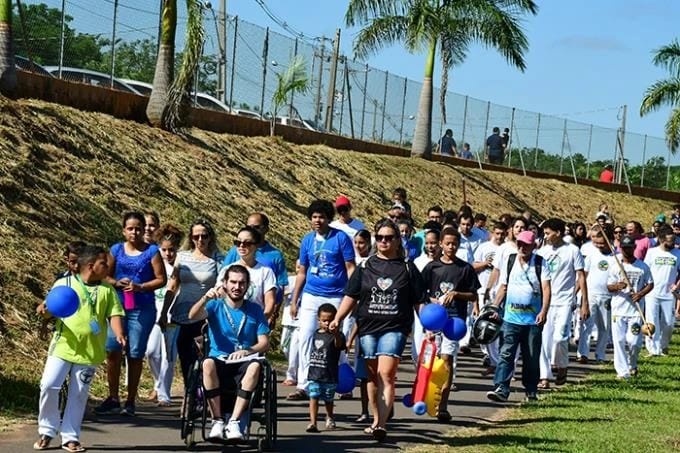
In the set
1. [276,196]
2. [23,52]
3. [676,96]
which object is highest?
[676,96]

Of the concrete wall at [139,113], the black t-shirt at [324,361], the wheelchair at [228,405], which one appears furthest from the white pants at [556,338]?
the concrete wall at [139,113]

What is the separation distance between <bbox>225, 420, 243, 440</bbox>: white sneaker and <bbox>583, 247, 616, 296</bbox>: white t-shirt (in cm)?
964

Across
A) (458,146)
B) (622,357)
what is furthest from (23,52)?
(458,146)

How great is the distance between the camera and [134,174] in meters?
20.9

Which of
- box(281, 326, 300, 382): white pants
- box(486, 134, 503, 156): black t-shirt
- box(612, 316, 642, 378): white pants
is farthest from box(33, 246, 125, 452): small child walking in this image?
box(486, 134, 503, 156): black t-shirt

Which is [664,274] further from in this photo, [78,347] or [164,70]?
[78,347]

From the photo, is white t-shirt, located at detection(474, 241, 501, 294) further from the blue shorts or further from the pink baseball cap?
the blue shorts

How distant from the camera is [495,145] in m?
42.6

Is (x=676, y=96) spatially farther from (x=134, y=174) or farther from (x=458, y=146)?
(x=134, y=174)

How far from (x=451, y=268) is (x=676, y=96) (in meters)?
33.3

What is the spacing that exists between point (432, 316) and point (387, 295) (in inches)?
19.2

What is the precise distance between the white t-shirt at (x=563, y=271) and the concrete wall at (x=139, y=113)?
895 cm

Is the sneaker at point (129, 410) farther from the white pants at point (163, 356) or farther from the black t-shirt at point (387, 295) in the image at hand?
the black t-shirt at point (387, 295)

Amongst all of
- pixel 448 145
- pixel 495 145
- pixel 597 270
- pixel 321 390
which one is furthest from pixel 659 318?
pixel 495 145
